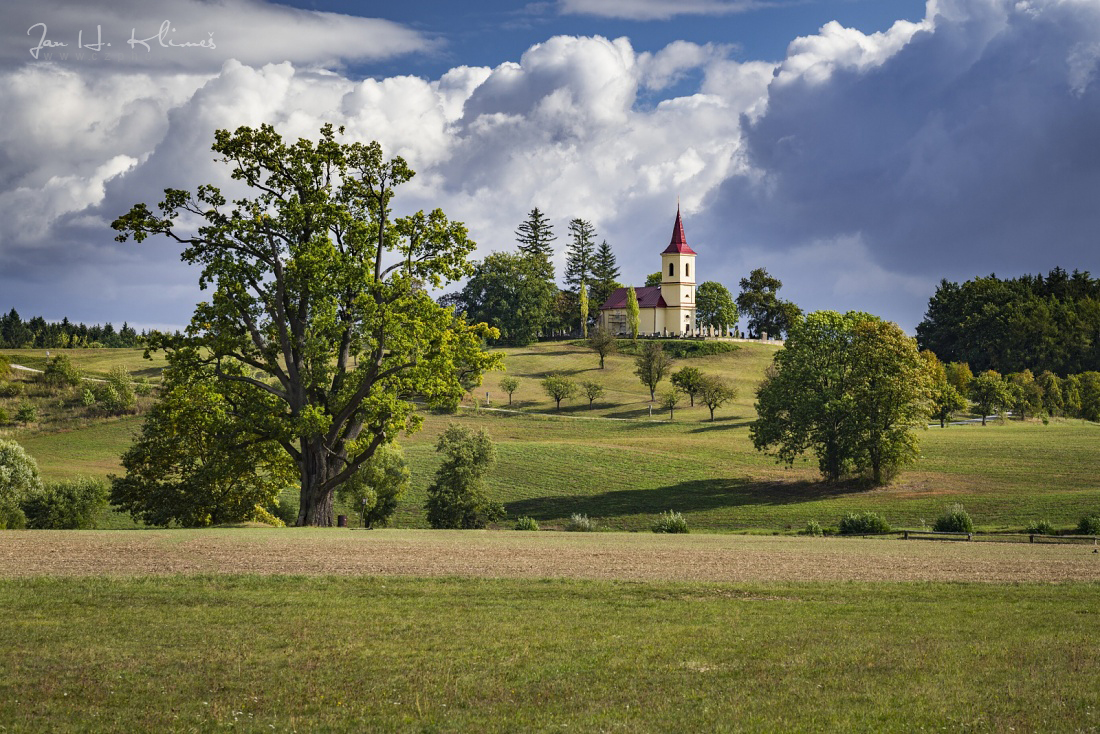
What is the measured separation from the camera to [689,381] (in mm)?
110938

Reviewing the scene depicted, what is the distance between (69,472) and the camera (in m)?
65.9

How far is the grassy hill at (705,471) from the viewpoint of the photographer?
2256 inches

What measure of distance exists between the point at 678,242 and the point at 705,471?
101 m

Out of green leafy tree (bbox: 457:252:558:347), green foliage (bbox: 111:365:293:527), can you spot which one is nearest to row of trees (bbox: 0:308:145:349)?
green leafy tree (bbox: 457:252:558:347)

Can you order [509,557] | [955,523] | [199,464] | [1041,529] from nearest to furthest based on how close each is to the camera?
[509,557]
[199,464]
[955,523]
[1041,529]

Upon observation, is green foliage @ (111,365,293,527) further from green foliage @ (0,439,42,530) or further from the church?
the church

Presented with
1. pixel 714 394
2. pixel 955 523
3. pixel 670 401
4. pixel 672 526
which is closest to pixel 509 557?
pixel 672 526

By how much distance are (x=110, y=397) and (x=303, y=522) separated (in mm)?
54420

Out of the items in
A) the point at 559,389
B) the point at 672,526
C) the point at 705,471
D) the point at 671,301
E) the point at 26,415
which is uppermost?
the point at 671,301

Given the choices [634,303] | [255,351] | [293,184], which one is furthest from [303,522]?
[634,303]

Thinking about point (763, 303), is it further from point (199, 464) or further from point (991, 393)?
point (199, 464)

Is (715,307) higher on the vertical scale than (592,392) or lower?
higher

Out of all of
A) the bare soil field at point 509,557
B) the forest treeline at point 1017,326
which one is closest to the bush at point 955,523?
the bare soil field at point 509,557

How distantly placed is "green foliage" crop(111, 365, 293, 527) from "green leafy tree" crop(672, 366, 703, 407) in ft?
234
